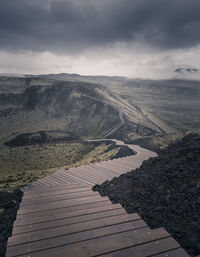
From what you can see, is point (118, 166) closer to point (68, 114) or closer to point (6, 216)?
point (6, 216)

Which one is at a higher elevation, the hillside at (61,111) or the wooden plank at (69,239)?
the wooden plank at (69,239)

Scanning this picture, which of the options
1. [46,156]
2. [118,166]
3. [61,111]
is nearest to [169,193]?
[118,166]

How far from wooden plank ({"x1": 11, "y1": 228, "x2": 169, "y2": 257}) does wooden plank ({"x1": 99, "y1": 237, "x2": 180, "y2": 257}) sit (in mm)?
75

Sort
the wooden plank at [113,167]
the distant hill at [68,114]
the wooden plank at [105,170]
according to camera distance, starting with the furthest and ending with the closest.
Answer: the distant hill at [68,114]
the wooden plank at [113,167]
the wooden plank at [105,170]

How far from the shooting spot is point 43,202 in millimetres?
5402

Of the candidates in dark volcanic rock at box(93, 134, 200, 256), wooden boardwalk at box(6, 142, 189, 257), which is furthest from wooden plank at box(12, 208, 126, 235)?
dark volcanic rock at box(93, 134, 200, 256)

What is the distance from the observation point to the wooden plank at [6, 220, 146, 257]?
127 inches

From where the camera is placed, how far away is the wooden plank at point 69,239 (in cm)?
322

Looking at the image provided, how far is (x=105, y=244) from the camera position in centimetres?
337

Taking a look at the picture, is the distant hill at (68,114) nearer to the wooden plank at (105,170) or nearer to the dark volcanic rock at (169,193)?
the wooden plank at (105,170)

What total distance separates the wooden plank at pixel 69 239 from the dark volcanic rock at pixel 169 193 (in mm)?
2220

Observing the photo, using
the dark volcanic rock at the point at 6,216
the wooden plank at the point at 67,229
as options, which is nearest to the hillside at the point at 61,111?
the dark volcanic rock at the point at 6,216

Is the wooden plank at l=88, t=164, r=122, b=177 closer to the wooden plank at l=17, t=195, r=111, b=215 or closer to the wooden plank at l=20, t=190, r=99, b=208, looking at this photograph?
the wooden plank at l=20, t=190, r=99, b=208

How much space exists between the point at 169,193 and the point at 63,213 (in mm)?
4194
